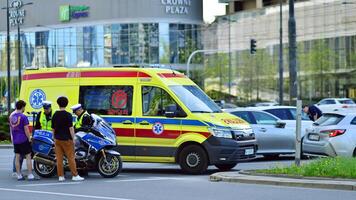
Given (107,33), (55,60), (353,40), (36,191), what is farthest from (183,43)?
(36,191)

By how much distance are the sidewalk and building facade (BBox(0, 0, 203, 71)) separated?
74931mm

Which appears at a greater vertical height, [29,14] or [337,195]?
[29,14]

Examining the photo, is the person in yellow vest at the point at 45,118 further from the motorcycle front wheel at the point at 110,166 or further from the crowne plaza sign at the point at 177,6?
the crowne plaza sign at the point at 177,6

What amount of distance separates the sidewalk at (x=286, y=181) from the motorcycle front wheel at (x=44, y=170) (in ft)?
12.2

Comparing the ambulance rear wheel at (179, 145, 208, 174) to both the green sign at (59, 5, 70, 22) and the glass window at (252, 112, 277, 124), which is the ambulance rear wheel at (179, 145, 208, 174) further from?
the green sign at (59, 5, 70, 22)

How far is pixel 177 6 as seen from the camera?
9206 centimetres

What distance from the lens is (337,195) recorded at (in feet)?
40.2

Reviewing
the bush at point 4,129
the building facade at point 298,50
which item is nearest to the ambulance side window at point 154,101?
the bush at point 4,129

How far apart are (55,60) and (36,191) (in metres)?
85.1

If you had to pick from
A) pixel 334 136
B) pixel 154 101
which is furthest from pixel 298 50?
pixel 154 101

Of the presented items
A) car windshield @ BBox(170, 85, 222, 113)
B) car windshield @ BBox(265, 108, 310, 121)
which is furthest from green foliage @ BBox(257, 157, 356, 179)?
car windshield @ BBox(265, 108, 310, 121)

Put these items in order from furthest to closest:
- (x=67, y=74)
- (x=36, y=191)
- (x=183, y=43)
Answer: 1. (x=183, y=43)
2. (x=67, y=74)
3. (x=36, y=191)

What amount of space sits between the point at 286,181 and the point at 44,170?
5.70m

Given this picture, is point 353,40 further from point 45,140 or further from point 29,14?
point 45,140
